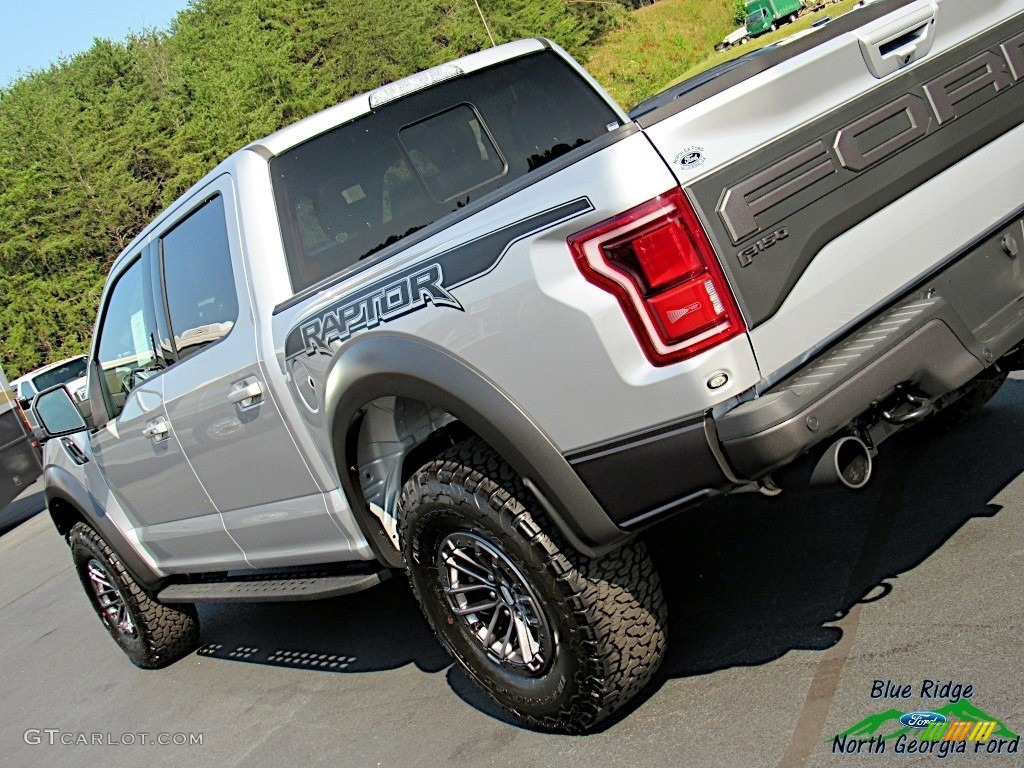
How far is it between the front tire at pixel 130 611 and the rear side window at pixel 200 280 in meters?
1.63

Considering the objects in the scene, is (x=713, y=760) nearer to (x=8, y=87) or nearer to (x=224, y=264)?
(x=224, y=264)

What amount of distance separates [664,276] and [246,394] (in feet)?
6.19

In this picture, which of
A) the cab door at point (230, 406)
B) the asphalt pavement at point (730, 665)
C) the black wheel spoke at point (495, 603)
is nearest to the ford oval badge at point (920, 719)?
the asphalt pavement at point (730, 665)

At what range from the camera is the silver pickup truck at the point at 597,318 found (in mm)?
2797

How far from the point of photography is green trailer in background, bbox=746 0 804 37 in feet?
161

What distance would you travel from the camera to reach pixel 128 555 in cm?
545

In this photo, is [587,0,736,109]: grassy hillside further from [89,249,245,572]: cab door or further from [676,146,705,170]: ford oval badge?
[676,146,705,170]: ford oval badge

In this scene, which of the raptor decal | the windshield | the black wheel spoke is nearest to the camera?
the raptor decal

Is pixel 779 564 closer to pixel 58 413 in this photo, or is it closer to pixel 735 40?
pixel 58 413

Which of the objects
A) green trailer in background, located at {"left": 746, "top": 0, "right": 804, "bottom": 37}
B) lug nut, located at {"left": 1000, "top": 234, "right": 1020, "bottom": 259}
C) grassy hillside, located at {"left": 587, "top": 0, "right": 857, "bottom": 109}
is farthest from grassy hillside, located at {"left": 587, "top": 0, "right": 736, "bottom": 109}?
lug nut, located at {"left": 1000, "top": 234, "right": 1020, "bottom": 259}

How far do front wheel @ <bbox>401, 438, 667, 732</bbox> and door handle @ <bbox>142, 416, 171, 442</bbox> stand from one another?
1.54 m

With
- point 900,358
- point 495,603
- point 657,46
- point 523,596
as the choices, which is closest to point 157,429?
point 495,603

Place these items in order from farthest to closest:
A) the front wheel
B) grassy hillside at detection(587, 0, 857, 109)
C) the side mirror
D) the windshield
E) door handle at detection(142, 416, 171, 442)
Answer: grassy hillside at detection(587, 0, 857, 109), the windshield, the side mirror, door handle at detection(142, 416, 171, 442), the front wheel

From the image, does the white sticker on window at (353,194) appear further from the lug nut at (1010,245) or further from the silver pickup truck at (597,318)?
the lug nut at (1010,245)
